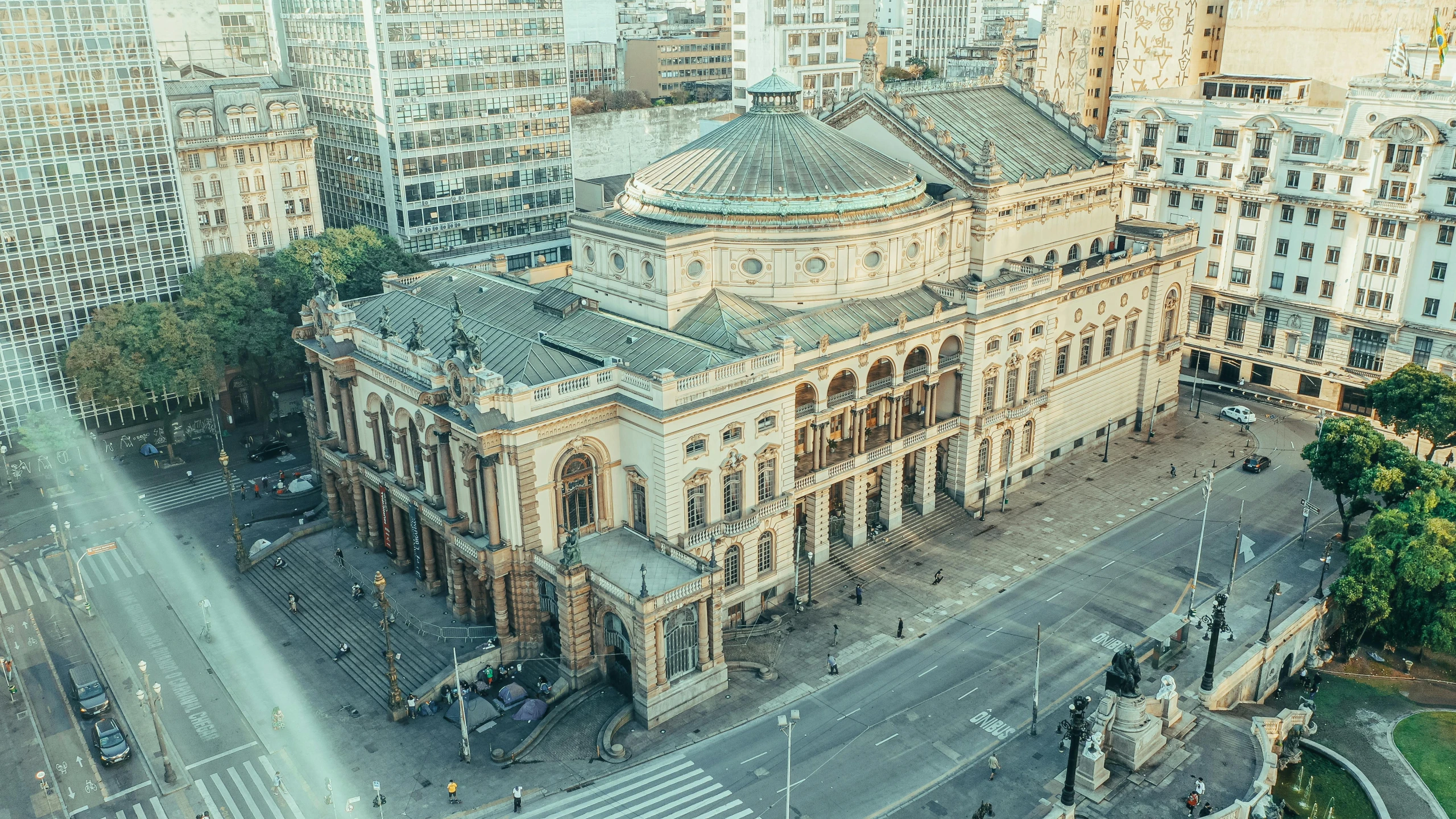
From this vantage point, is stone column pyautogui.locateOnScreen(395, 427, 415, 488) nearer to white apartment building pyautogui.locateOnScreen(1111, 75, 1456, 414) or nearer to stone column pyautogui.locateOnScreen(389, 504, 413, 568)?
stone column pyautogui.locateOnScreen(389, 504, 413, 568)

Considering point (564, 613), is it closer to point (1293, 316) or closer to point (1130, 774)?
point (1130, 774)

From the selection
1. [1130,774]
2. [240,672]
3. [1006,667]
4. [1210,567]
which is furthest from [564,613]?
[1210,567]

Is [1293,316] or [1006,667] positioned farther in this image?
[1293,316]

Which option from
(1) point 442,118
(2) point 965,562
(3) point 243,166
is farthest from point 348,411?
(1) point 442,118

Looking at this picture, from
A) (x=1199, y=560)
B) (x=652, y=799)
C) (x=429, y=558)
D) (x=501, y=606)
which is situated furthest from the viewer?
(x=1199, y=560)

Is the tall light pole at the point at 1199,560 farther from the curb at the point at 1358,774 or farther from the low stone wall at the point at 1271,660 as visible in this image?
the curb at the point at 1358,774

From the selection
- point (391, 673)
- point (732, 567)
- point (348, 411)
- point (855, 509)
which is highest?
point (348, 411)

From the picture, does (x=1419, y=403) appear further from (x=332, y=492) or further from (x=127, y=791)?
(x=127, y=791)
